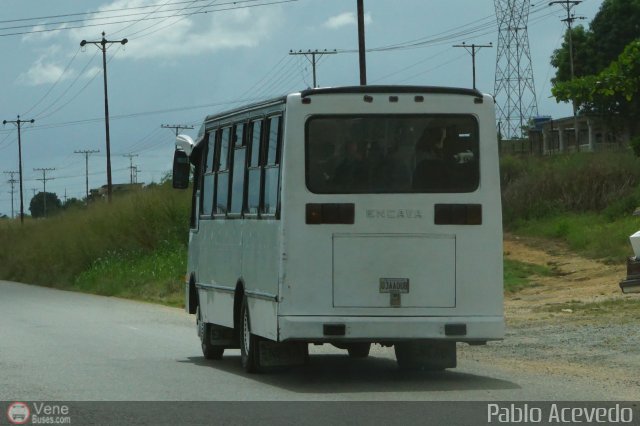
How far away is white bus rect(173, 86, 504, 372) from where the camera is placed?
47.1ft

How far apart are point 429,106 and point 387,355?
16.8 feet

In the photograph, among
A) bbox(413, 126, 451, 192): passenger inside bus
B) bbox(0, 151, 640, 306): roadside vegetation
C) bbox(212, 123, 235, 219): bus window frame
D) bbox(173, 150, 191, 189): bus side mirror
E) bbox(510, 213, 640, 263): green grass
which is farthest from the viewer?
bbox(0, 151, 640, 306): roadside vegetation

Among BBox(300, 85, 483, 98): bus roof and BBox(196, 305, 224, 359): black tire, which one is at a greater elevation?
BBox(300, 85, 483, 98): bus roof

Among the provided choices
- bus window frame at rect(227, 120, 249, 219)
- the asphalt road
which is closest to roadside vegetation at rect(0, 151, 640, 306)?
the asphalt road

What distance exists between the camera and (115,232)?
58.5 meters

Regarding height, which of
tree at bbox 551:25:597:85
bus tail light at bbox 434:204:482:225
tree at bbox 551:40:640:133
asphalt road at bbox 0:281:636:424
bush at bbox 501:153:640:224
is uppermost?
tree at bbox 551:25:597:85

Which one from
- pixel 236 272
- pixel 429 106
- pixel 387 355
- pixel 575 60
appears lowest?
pixel 387 355

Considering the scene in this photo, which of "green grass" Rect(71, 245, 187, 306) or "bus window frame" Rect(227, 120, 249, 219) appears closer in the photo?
"bus window frame" Rect(227, 120, 249, 219)

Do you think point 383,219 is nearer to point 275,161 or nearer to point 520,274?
point 275,161

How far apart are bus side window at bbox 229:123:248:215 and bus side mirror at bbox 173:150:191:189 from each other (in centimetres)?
226

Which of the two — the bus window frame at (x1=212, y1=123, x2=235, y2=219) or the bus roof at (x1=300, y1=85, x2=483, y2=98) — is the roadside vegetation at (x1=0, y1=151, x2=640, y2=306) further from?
the bus roof at (x1=300, y1=85, x2=483, y2=98)
